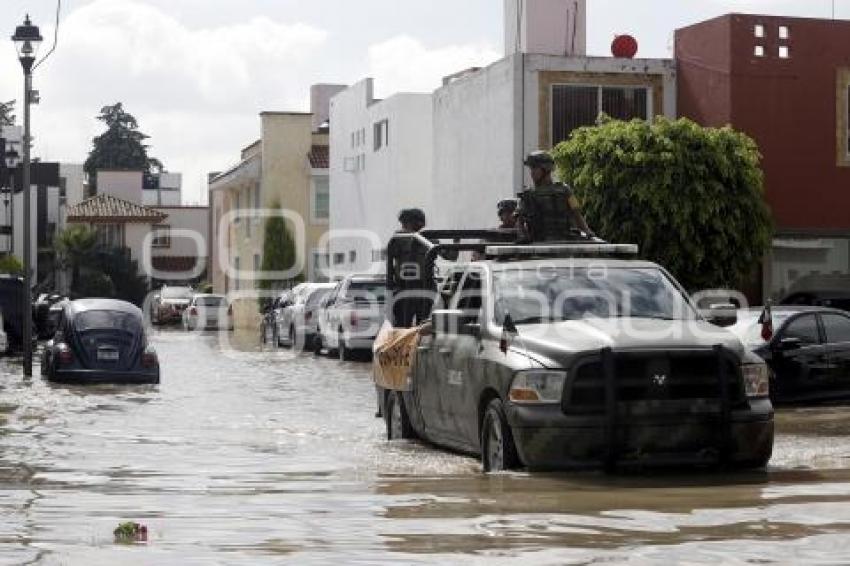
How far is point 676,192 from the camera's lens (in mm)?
33344

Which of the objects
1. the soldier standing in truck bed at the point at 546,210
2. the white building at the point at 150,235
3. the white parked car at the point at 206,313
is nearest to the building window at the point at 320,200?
the white parked car at the point at 206,313

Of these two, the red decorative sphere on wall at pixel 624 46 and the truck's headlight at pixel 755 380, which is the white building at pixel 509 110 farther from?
the truck's headlight at pixel 755 380

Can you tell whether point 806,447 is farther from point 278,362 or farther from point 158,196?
point 158,196

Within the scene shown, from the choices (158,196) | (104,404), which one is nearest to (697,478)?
(104,404)

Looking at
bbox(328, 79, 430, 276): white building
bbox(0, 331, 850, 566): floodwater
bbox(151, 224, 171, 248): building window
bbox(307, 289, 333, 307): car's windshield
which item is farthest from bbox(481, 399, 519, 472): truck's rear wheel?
bbox(151, 224, 171, 248): building window

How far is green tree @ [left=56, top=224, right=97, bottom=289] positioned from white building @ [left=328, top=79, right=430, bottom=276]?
108 feet

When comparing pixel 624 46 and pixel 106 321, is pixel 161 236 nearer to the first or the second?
pixel 624 46

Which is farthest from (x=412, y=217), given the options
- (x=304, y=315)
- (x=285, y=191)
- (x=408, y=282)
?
(x=285, y=191)

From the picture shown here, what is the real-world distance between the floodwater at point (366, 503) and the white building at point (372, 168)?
104ft

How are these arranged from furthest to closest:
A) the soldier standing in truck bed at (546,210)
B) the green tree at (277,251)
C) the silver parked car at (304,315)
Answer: the green tree at (277,251)
the silver parked car at (304,315)
the soldier standing in truck bed at (546,210)

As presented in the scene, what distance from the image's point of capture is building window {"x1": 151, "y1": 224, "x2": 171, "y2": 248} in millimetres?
110938

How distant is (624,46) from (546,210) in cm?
2528

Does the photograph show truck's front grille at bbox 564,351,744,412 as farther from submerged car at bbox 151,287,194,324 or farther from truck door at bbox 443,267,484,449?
submerged car at bbox 151,287,194,324

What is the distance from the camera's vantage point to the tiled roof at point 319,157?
241ft
